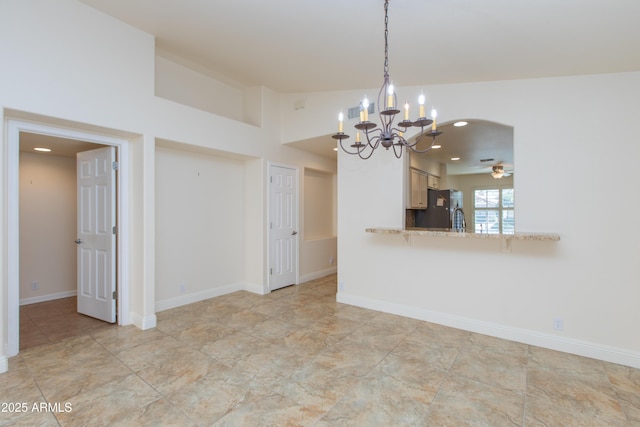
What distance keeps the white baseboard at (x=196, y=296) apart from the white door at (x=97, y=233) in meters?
0.61

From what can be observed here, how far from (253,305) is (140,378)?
1957 mm

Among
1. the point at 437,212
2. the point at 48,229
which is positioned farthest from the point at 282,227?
the point at 48,229

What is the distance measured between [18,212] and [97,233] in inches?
34.5

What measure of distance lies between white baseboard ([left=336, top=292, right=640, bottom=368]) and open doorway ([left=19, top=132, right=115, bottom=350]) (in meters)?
3.77

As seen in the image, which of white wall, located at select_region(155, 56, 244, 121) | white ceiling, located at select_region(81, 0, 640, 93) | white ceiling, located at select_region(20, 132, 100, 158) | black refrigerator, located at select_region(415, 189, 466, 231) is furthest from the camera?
black refrigerator, located at select_region(415, 189, 466, 231)

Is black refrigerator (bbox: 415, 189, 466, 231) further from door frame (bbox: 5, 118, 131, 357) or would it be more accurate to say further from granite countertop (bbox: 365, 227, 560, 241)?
door frame (bbox: 5, 118, 131, 357)

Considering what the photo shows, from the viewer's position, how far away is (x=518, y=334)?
10.6ft

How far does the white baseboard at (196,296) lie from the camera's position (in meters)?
4.15

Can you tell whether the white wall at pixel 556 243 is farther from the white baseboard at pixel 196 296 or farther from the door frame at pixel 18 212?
the door frame at pixel 18 212

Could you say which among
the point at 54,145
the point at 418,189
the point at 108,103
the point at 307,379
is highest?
the point at 108,103

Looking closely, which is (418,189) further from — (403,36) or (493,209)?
(493,209)

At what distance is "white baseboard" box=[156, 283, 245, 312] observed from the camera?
4148mm

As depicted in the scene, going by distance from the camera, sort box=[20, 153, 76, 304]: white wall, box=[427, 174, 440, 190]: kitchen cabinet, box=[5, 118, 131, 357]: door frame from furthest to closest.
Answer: box=[427, 174, 440, 190]: kitchen cabinet → box=[20, 153, 76, 304]: white wall → box=[5, 118, 131, 357]: door frame

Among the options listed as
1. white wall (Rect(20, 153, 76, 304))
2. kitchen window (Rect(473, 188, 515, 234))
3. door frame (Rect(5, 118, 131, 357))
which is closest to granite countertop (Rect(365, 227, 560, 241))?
door frame (Rect(5, 118, 131, 357))
